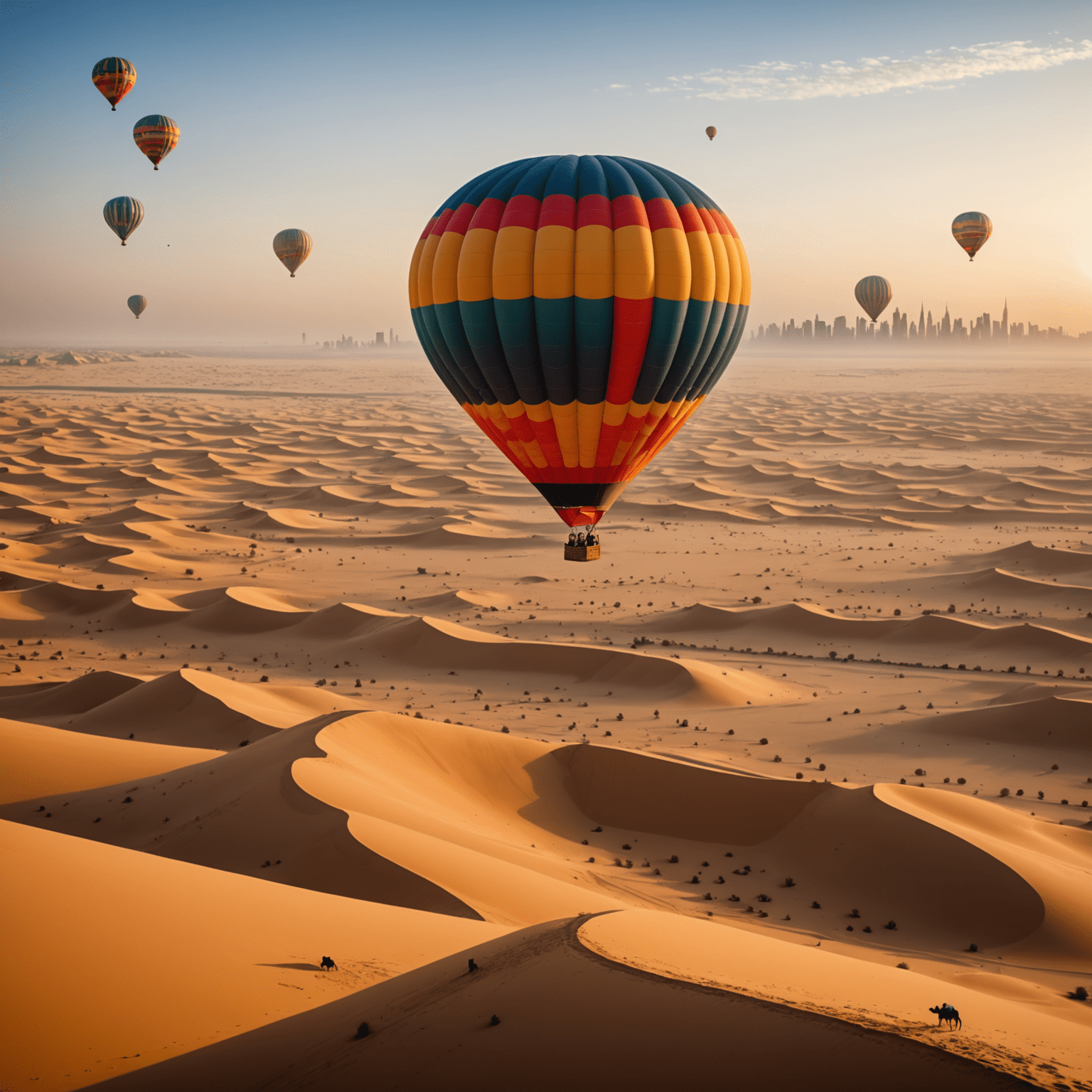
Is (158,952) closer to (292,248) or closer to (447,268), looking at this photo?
(447,268)

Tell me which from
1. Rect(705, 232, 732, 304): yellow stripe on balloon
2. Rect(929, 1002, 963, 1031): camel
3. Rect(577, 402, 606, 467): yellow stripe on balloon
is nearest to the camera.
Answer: Rect(929, 1002, 963, 1031): camel

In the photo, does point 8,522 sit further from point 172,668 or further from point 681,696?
point 681,696

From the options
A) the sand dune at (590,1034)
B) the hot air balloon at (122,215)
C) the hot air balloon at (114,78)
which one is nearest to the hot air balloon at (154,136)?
the hot air balloon at (114,78)

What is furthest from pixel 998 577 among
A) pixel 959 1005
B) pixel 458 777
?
pixel 959 1005

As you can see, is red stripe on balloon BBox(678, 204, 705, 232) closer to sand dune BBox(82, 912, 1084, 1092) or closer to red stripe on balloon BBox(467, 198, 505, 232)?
red stripe on balloon BBox(467, 198, 505, 232)

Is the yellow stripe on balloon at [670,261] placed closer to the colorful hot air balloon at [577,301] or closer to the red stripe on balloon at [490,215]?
the colorful hot air balloon at [577,301]

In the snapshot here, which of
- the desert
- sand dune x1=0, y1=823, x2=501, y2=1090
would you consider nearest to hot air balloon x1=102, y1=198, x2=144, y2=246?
the desert
